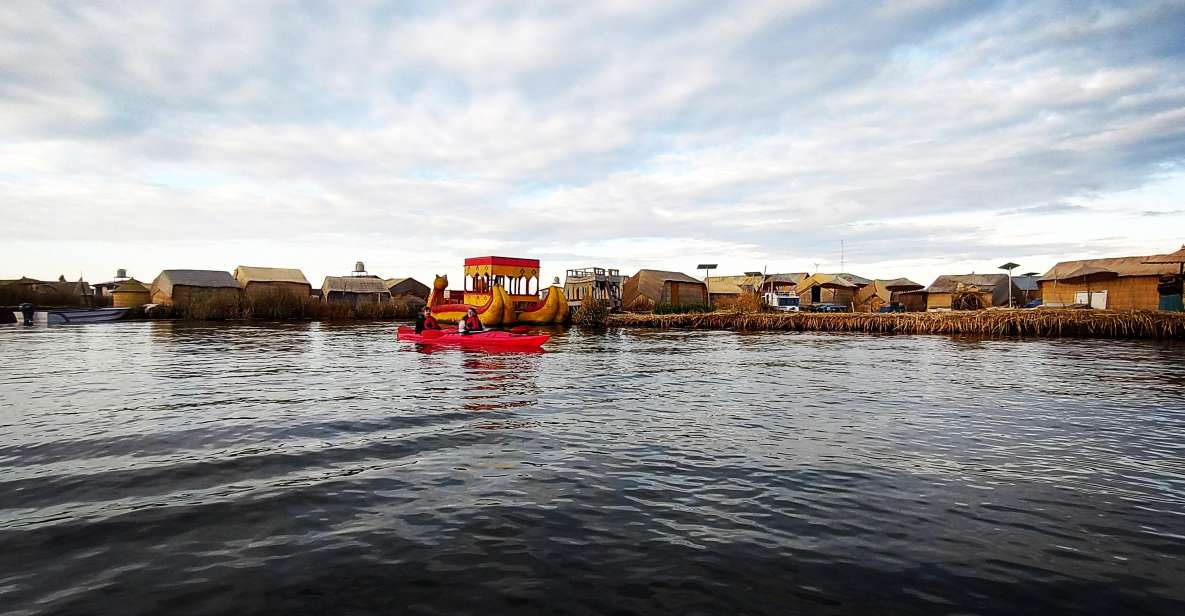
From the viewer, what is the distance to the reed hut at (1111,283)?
35375 mm

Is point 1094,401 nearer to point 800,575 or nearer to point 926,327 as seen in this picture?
point 800,575

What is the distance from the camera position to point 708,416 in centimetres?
1073

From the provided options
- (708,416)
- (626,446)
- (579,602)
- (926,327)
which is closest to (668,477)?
(626,446)

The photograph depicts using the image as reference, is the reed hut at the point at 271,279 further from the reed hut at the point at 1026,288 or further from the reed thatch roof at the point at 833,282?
the reed hut at the point at 1026,288

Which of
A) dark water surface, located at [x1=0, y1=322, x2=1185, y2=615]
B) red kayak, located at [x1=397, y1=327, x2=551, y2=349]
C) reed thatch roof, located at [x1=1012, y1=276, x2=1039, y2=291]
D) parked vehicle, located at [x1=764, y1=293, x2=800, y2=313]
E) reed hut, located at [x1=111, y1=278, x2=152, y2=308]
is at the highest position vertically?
reed thatch roof, located at [x1=1012, y1=276, x2=1039, y2=291]

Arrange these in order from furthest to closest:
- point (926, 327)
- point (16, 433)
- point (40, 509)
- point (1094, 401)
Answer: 1. point (926, 327)
2. point (1094, 401)
3. point (16, 433)
4. point (40, 509)

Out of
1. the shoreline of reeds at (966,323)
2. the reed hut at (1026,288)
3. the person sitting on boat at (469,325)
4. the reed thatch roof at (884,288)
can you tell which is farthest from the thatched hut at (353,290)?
the reed hut at (1026,288)

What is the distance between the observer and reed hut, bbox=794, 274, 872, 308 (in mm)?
63875

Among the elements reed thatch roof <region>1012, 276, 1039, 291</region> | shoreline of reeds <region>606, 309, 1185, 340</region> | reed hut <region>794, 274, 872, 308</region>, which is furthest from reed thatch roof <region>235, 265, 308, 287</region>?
reed thatch roof <region>1012, 276, 1039, 291</region>

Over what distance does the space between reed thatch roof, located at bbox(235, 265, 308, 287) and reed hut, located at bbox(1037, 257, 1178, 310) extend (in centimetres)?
7042

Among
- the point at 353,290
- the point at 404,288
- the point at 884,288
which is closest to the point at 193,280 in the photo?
the point at 353,290

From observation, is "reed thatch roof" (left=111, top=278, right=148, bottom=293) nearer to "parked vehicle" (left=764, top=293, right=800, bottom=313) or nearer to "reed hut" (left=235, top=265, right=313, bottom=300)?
"reed hut" (left=235, top=265, right=313, bottom=300)

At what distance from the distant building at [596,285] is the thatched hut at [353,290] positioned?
23590 mm

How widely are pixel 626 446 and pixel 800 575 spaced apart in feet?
13.3
